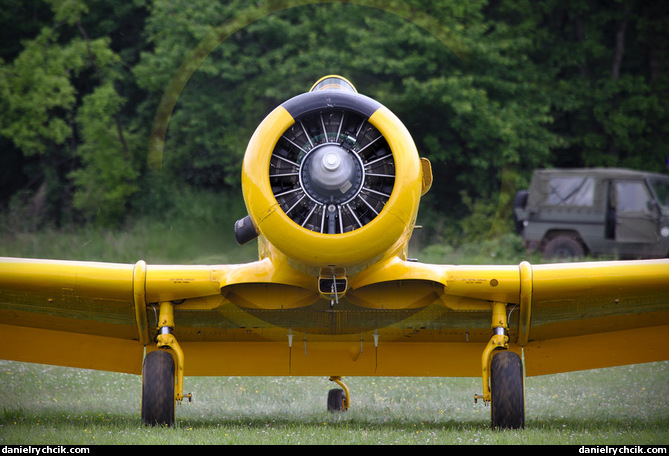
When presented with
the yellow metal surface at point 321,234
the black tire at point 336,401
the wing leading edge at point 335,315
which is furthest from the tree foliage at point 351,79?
the yellow metal surface at point 321,234

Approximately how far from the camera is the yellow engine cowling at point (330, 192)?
17.8ft

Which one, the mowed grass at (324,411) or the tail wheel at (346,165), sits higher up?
the tail wheel at (346,165)

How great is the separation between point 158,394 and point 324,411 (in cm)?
257

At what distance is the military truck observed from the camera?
19609 mm


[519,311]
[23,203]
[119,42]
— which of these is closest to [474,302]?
[519,311]

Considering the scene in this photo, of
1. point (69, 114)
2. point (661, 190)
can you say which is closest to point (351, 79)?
point (69, 114)

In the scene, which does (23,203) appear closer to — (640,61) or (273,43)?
(273,43)

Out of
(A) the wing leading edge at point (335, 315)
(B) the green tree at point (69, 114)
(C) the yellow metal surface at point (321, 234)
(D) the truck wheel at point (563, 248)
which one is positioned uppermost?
(B) the green tree at point (69, 114)

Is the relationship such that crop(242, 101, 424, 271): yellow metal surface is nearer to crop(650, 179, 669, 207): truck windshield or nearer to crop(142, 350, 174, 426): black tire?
crop(142, 350, 174, 426): black tire

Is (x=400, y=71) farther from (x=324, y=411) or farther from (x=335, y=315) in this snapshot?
(x=335, y=315)

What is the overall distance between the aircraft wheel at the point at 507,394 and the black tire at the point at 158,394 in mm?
2527

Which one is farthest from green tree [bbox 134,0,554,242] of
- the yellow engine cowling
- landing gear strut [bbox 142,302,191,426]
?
the yellow engine cowling

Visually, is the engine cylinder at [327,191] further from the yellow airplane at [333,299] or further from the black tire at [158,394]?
the black tire at [158,394]

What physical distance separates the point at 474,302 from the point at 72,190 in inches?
643
